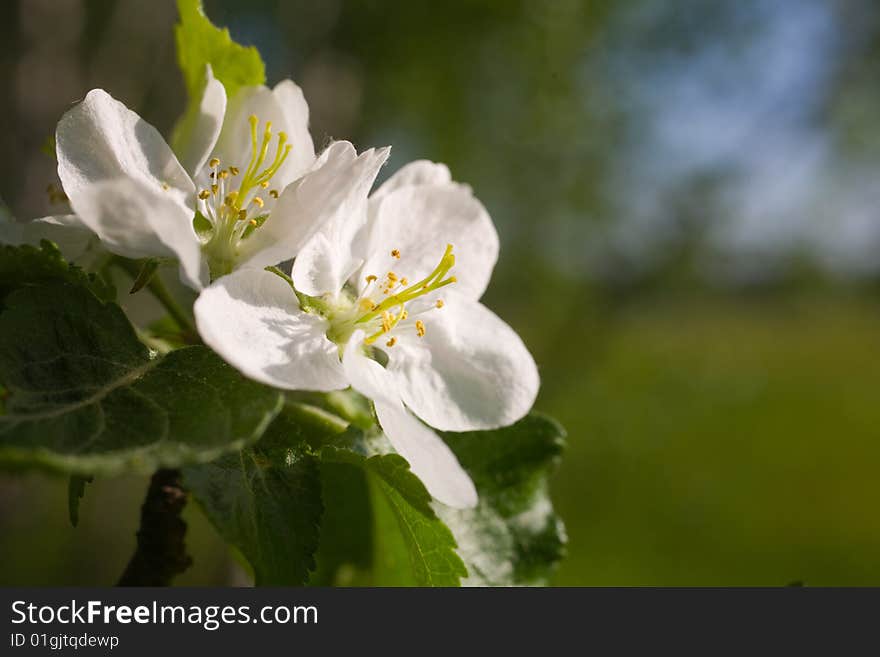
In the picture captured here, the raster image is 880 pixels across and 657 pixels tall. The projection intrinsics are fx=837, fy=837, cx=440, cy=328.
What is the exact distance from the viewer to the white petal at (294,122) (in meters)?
0.76

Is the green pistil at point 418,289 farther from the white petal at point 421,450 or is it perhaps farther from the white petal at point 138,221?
the white petal at point 138,221

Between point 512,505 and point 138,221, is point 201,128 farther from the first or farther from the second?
point 512,505

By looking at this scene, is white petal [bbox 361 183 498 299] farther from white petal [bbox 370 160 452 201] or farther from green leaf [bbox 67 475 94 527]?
green leaf [bbox 67 475 94 527]

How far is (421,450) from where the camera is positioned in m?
0.62

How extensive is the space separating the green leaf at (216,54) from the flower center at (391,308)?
0.21 m

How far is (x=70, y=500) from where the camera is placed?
0.60 meters

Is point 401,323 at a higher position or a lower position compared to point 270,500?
higher

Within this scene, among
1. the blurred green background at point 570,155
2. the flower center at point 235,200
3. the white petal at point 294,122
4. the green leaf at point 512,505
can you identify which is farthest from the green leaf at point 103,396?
the blurred green background at point 570,155

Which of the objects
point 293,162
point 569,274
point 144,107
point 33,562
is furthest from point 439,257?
point 33,562

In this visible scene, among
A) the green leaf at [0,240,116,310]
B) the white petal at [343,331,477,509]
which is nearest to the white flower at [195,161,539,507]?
the white petal at [343,331,477,509]

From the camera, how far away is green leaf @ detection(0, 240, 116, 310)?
0.60m

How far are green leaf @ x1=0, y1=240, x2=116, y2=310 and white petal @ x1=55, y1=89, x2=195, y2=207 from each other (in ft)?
0.18

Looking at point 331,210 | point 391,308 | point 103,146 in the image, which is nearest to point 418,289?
point 391,308

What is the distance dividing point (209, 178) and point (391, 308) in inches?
8.3
